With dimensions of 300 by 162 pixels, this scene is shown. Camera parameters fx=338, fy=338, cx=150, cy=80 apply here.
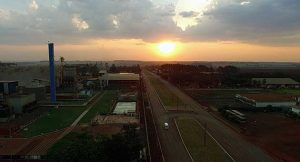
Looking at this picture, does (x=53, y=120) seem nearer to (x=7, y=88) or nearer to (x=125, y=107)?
(x=125, y=107)

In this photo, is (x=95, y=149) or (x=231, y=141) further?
(x=231, y=141)

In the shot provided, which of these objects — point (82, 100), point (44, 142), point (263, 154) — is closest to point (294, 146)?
point (263, 154)

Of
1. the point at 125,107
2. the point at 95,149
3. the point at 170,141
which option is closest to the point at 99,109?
the point at 125,107

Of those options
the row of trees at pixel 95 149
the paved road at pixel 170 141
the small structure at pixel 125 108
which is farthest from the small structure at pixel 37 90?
the row of trees at pixel 95 149

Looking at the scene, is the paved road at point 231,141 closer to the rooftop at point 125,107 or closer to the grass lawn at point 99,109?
the rooftop at point 125,107

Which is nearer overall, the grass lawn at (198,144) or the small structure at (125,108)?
the grass lawn at (198,144)

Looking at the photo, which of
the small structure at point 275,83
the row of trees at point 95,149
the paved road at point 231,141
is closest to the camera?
the row of trees at point 95,149

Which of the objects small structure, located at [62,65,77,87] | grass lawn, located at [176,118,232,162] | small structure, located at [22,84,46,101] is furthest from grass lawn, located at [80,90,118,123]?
small structure, located at [62,65,77,87]
